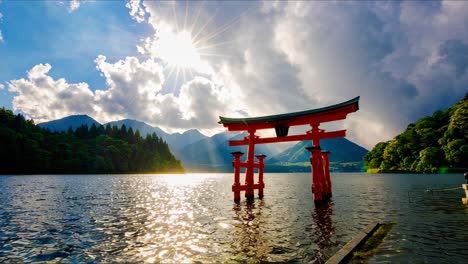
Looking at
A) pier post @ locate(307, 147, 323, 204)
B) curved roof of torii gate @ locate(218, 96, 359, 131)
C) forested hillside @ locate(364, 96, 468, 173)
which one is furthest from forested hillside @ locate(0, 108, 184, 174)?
forested hillside @ locate(364, 96, 468, 173)

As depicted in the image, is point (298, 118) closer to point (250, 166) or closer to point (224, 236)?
point (250, 166)

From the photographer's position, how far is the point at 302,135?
1895 centimetres

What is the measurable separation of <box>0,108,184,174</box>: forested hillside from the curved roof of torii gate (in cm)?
8791

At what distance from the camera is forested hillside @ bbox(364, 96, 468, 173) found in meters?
61.6

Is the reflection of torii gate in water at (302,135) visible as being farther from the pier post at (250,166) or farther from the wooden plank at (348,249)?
the wooden plank at (348,249)

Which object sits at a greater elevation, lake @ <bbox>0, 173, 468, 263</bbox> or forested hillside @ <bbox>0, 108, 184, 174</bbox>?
forested hillside @ <bbox>0, 108, 184, 174</bbox>

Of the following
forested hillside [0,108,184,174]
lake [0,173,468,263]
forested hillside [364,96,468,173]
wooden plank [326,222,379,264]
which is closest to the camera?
wooden plank [326,222,379,264]

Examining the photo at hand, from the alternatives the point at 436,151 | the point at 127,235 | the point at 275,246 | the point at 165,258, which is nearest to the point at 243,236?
the point at 275,246

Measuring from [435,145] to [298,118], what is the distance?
244 feet

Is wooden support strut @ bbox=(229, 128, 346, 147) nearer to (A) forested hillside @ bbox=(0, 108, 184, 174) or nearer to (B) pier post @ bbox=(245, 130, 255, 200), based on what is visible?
(B) pier post @ bbox=(245, 130, 255, 200)

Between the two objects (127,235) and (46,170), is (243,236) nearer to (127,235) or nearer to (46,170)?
(127,235)

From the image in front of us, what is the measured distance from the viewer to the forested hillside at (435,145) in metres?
61.6

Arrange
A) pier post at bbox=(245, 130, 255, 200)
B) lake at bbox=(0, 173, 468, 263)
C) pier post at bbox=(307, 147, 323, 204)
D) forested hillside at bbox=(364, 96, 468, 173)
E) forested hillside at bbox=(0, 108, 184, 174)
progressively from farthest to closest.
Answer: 1. forested hillside at bbox=(0, 108, 184, 174)
2. forested hillside at bbox=(364, 96, 468, 173)
3. pier post at bbox=(245, 130, 255, 200)
4. pier post at bbox=(307, 147, 323, 204)
5. lake at bbox=(0, 173, 468, 263)

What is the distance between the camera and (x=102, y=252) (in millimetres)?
7762
